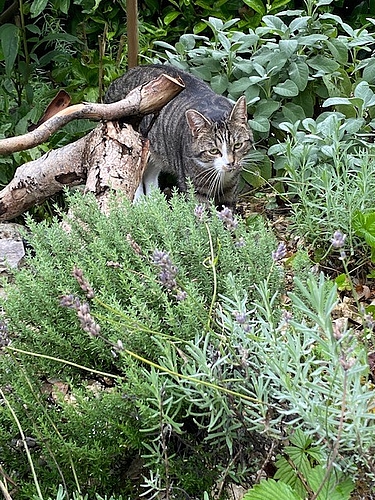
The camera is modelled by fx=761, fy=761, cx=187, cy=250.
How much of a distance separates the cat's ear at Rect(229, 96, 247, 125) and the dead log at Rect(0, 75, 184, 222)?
54 centimetres

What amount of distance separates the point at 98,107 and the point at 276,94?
1214 mm

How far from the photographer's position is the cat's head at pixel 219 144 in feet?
11.6

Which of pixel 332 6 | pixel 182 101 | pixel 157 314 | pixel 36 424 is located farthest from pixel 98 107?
pixel 332 6

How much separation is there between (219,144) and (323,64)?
67cm

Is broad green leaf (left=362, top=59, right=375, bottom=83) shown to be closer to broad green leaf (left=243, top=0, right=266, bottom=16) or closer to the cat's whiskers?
the cat's whiskers

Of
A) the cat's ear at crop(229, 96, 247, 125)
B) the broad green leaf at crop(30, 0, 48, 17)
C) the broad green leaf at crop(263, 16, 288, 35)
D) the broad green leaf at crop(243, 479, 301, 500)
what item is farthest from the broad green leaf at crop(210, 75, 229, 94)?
the broad green leaf at crop(243, 479, 301, 500)

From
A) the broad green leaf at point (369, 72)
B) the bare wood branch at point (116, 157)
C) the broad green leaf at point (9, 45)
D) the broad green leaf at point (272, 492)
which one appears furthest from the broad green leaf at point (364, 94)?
the broad green leaf at point (272, 492)

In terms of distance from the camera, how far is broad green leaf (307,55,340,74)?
372 centimetres

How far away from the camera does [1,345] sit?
1577 mm

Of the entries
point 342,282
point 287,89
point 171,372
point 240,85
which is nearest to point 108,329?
point 171,372

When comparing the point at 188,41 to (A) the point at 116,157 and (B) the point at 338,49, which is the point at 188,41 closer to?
(B) the point at 338,49

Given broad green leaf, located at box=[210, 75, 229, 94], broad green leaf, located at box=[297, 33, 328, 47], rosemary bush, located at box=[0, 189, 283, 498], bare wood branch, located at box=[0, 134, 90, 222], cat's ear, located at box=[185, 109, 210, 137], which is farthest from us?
broad green leaf, located at box=[210, 75, 229, 94]

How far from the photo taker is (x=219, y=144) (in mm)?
3605

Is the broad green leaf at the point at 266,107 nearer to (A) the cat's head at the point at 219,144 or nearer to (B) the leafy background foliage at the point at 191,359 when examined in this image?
(A) the cat's head at the point at 219,144
